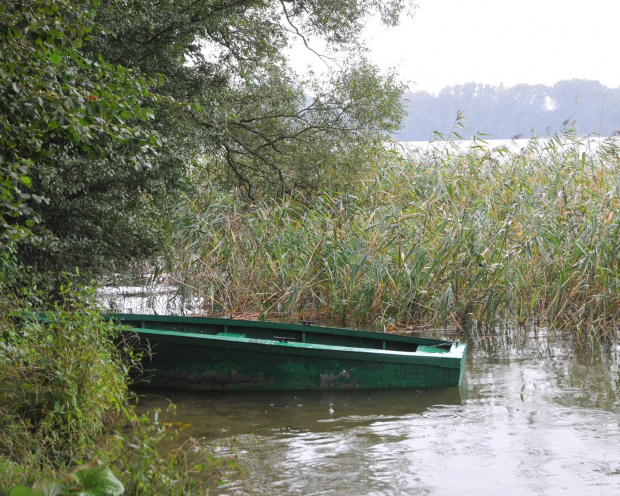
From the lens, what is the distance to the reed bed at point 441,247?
8.13m

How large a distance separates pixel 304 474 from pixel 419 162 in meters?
7.50

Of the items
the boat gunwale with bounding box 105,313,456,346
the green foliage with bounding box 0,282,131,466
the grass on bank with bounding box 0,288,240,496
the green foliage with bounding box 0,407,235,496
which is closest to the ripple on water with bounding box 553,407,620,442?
the boat gunwale with bounding box 105,313,456,346

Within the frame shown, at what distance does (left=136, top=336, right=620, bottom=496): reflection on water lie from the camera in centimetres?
421

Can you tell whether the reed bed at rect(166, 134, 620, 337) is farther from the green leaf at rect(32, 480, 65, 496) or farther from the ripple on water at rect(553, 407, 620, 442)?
the green leaf at rect(32, 480, 65, 496)

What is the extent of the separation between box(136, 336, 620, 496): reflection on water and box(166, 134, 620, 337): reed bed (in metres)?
1.11

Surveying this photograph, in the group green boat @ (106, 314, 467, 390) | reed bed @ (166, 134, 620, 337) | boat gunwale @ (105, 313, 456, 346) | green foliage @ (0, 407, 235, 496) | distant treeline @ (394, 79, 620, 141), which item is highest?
distant treeline @ (394, 79, 620, 141)

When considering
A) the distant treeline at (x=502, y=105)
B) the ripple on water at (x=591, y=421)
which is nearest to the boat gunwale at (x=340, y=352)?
the ripple on water at (x=591, y=421)

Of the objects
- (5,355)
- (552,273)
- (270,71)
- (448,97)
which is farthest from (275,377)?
(448,97)

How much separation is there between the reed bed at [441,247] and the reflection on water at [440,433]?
1.11 meters

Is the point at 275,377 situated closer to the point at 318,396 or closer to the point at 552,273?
the point at 318,396

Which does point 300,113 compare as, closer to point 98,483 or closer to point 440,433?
point 440,433

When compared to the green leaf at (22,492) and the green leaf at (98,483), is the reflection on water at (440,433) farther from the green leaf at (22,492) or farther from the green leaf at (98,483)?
the green leaf at (22,492)

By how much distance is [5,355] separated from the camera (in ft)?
14.8

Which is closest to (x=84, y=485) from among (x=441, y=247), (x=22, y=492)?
(x=22, y=492)
